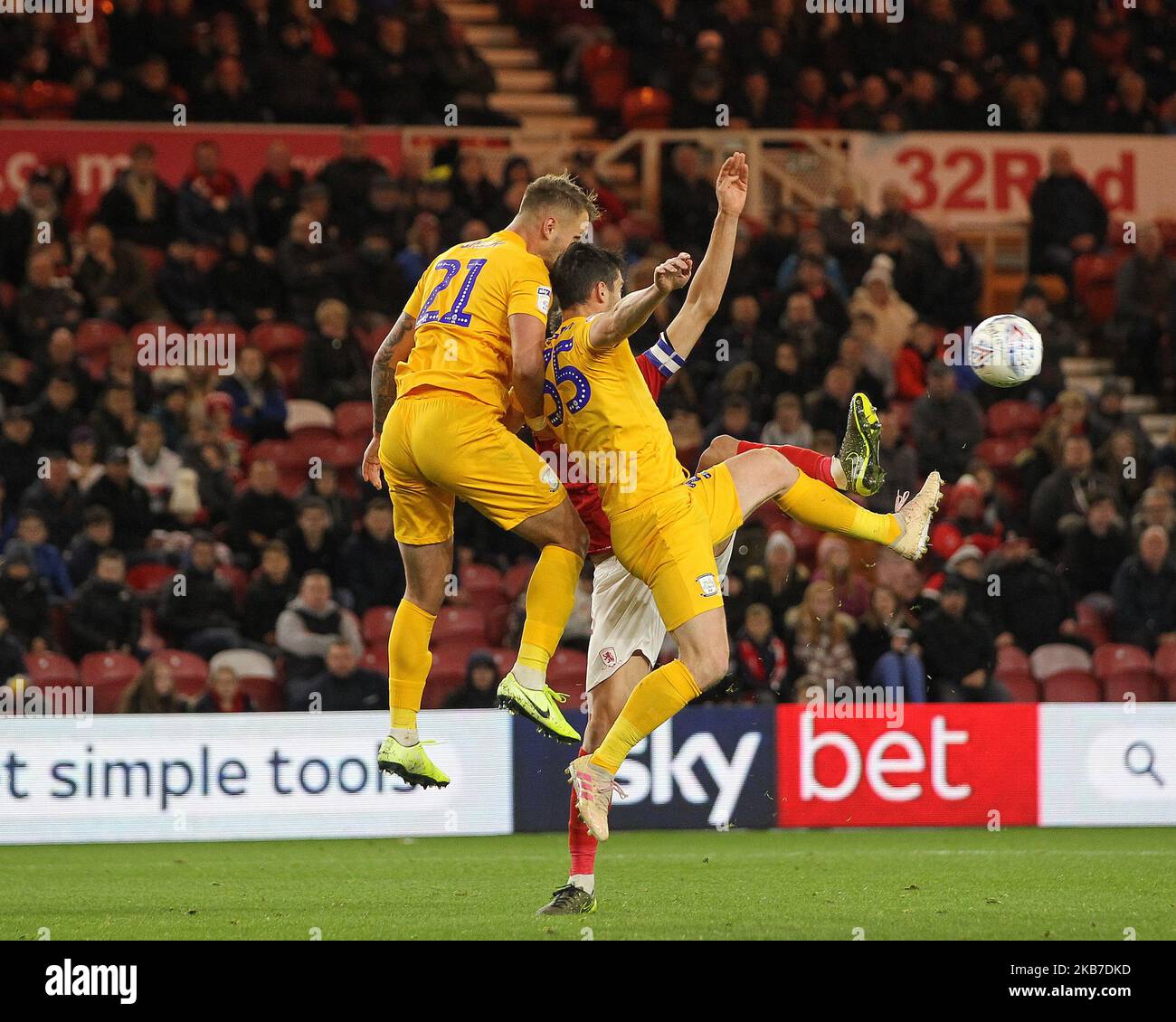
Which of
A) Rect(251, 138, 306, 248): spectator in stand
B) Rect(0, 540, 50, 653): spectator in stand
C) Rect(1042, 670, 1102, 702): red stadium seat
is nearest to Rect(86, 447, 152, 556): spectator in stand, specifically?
→ Rect(0, 540, 50, 653): spectator in stand

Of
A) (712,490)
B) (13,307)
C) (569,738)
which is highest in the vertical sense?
(13,307)

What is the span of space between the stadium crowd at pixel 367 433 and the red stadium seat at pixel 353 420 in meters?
0.02

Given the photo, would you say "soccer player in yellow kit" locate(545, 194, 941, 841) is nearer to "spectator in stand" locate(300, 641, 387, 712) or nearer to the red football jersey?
the red football jersey

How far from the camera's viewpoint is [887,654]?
44.1 feet

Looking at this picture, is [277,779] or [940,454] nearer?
[277,779]

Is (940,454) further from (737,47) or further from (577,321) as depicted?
(577,321)

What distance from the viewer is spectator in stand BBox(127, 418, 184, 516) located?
14055 mm

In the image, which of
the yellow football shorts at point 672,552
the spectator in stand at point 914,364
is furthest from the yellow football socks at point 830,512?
the spectator in stand at point 914,364

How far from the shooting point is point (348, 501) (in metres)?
14.3

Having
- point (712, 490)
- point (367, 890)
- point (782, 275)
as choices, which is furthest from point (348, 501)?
point (712, 490)

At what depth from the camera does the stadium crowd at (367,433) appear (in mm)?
13422

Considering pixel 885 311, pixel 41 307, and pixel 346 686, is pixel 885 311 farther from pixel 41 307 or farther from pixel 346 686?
pixel 41 307

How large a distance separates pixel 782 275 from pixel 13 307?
19.9 feet
